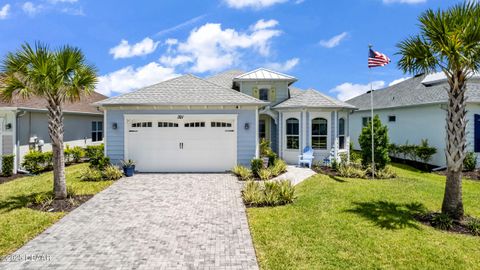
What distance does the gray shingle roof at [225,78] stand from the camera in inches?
757

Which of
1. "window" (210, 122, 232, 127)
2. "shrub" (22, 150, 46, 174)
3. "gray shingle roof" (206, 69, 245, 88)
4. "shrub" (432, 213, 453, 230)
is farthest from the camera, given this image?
"gray shingle roof" (206, 69, 245, 88)

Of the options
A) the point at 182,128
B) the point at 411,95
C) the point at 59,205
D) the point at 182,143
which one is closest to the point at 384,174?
the point at 411,95

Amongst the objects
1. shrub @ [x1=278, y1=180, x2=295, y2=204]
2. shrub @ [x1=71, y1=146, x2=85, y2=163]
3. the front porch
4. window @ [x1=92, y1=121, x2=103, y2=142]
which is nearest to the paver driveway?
shrub @ [x1=278, y1=180, x2=295, y2=204]

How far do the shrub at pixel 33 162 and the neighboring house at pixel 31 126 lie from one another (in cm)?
34

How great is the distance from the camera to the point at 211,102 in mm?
12828

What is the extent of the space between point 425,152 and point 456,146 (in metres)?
10.1

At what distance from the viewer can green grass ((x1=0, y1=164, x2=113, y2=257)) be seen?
5.93 m

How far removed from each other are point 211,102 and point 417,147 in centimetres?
1261

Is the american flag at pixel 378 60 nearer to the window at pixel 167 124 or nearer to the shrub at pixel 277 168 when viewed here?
the shrub at pixel 277 168

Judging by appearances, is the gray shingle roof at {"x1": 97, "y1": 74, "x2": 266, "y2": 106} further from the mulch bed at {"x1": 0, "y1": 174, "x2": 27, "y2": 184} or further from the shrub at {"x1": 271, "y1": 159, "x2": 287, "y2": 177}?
the mulch bed at {"x1": 0, "y1": 174, "x2": 27, "y2": 184}

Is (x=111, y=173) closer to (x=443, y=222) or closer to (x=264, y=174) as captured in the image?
(x=264, y=174)

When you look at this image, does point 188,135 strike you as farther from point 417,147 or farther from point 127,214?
point 417,147

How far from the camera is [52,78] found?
313 inches

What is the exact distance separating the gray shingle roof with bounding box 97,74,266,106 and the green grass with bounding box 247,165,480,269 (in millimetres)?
5857
